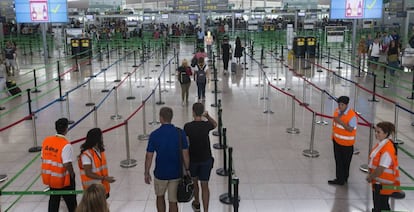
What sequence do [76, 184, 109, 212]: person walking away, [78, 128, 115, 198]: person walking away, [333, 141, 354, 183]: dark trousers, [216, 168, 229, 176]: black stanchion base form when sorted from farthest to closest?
[216, 168, 229, 176]: black stanchion base < [333, 141, 354, 183]: dark trousers < [78, 128, 115, 198]: person walking away < [76, 184, 109, 212]: person walking away

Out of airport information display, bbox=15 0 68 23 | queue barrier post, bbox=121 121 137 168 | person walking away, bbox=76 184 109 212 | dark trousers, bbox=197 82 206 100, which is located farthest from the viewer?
airport information display, bbox=15 0 68 23

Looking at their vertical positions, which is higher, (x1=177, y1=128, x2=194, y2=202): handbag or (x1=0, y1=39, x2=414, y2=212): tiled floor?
(x1=177, y1=128, x2=194, y2=202): handbag

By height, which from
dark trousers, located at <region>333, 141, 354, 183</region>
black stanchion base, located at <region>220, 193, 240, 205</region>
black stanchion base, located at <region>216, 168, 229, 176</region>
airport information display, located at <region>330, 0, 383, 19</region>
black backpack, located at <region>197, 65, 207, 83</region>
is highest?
airport information display, located at <region>330, 0, 383, 19</region>

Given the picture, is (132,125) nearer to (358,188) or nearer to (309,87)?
(358,188)

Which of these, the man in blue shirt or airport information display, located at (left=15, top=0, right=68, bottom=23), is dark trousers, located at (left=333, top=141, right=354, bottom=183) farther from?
airport information display, located at (left=15, top=0, right=68, bottom=23)

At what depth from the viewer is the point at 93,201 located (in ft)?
10.0

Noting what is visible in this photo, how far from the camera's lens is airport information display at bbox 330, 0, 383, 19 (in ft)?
65.2

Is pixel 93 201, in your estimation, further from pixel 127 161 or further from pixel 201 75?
pixel 201 75

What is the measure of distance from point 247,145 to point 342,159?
2.67m

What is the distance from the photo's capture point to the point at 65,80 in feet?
58.3

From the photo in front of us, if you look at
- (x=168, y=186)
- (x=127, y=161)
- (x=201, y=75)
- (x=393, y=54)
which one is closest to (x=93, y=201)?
(x=168, y=186)

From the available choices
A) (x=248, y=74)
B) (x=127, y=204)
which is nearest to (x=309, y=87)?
(x=248, y=74)

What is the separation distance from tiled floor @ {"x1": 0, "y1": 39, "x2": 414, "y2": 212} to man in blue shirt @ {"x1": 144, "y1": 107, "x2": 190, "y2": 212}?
1.22m

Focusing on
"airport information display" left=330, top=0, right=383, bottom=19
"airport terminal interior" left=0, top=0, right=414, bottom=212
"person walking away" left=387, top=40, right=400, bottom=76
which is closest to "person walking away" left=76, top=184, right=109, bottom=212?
"airport terminal interior" left=0, top=0, right=414, bottom=212
